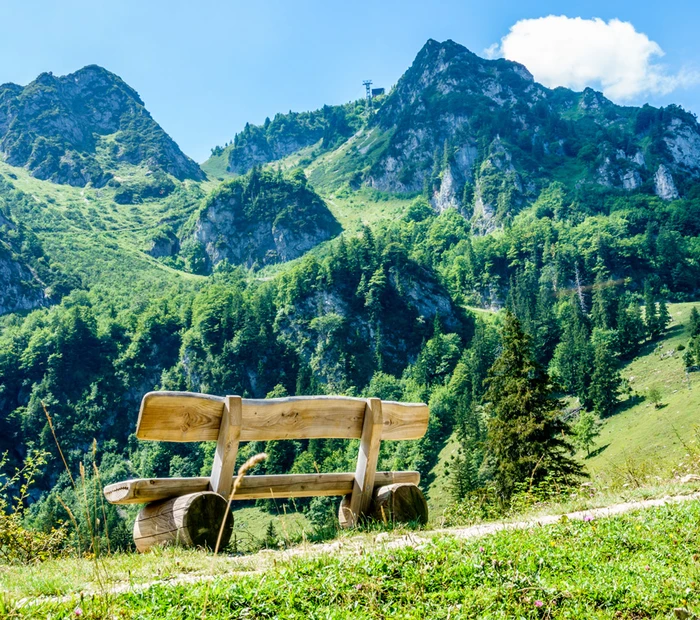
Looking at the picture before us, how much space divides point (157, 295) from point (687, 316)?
133372 millimetres

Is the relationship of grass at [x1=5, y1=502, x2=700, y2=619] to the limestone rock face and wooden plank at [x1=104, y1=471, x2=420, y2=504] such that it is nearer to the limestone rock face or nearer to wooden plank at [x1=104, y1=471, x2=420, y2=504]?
wooden plank at [x1=104, y1=471, x2=420, y2=504]

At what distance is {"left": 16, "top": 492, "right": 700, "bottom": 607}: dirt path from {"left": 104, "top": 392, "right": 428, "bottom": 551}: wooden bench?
25.5 inches

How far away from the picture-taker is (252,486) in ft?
18.6

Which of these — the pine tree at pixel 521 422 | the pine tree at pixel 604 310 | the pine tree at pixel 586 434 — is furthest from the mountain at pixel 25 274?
the pine tree at pixel 521 422

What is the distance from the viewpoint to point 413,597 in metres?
3.60

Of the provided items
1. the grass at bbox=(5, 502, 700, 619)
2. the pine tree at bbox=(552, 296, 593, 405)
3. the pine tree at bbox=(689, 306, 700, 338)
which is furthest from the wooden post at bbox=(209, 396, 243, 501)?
Answer: the pine tree at bbox=(689, 306, 700, 338)

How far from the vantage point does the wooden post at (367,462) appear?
20.5 ft

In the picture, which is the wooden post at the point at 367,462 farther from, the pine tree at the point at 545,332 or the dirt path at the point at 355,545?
the pine tree at the point at 545,332

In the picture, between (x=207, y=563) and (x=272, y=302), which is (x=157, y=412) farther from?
(x=272, y=302)

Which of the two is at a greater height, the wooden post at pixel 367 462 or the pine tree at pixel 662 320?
the pine tree at pixel 662 320

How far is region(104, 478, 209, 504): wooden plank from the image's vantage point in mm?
5039

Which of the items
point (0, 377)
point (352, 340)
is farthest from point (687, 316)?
point (0, 377)

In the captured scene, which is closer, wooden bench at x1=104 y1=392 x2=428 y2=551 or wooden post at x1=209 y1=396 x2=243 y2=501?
wooden bench at x1=104 y1=392 x2=428 y2=551

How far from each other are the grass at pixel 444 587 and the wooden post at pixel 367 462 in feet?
5.69
